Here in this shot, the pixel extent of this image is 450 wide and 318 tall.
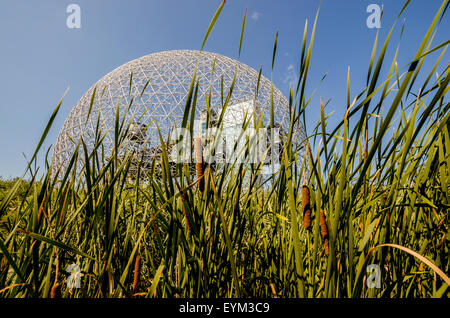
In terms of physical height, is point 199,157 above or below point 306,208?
above

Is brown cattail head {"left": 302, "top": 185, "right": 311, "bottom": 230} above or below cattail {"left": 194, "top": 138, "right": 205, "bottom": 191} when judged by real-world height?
below

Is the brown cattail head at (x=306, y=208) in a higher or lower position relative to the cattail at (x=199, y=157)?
lower
